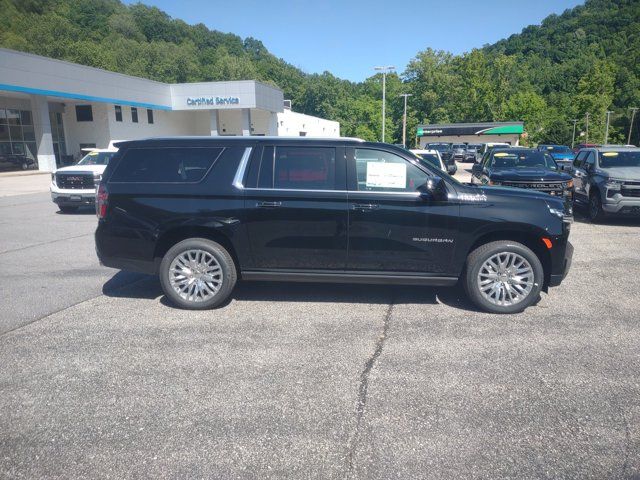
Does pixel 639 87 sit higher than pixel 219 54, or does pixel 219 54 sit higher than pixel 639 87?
pixel 219 54

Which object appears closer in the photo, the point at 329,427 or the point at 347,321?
the point at 329,427

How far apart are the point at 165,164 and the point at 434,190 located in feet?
10.3

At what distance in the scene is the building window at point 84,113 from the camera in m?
39.2

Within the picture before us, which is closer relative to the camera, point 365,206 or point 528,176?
point 365,206

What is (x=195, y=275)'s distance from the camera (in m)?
5.53

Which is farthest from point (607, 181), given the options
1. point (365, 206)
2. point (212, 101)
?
point (212, 101)

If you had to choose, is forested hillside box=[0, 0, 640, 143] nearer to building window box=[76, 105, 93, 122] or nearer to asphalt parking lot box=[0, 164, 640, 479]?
building window box=[76, 105, 93, 122]

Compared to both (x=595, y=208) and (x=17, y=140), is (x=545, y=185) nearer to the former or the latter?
(x=595, y=208)

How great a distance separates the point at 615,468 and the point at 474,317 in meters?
2.52

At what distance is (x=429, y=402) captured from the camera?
3.52m

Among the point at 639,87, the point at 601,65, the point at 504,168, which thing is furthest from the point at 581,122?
the point at 504,168

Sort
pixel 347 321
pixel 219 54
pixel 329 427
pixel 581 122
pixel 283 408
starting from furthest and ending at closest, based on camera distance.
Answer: pixel 219 54 < pixel 581 122 < pixel 347 321 < pixel 283 408 < pixel 329 427

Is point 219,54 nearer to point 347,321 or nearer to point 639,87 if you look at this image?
point 639,87

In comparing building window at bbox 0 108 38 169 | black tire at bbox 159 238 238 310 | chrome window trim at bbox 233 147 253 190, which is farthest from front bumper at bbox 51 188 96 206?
building window at bbox 0 108 38 169
